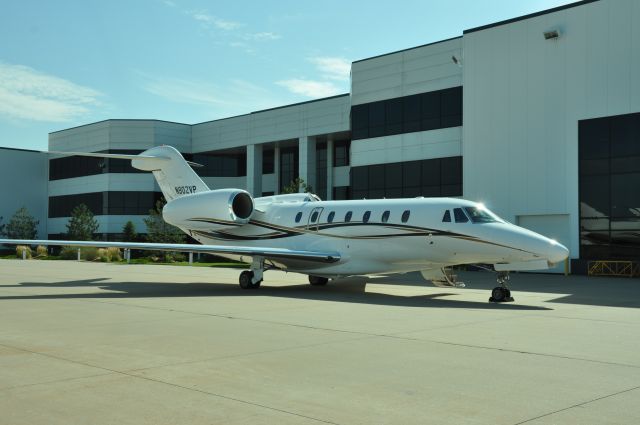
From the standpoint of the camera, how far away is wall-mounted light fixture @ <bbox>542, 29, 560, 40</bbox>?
1173 inches

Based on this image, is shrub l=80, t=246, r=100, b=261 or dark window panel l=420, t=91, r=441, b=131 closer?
dark window panel l=420, t=91, r=441, b=131

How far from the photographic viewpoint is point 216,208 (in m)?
21.8

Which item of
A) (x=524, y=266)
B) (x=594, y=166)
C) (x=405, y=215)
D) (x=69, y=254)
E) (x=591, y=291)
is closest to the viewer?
(x=524, y=266)

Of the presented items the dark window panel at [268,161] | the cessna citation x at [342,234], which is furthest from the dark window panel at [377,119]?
the dark window panel at [268,161]

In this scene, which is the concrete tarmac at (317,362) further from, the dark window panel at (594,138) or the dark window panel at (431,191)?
the dark window panel at (431,191)

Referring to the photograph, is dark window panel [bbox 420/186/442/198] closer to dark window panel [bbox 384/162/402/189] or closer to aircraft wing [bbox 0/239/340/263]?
dark window panel [bbox 384/162/402/189]

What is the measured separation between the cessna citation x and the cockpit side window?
0.03m

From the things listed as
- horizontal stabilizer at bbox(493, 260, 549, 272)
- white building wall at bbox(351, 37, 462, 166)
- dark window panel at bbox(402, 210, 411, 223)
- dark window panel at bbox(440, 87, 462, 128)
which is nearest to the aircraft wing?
dark window panel at bbox(402, 210, 411, 223)

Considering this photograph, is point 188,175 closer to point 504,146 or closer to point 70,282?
point 70,282

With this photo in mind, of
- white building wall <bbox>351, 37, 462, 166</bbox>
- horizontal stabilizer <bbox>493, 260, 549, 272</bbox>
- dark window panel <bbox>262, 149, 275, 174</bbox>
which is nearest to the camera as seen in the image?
horizontal stabilizer <bbox>493, 260, 549, 272</bbox>

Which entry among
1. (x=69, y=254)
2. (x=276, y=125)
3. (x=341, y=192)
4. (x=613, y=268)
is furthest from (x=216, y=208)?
(x=276, y=125)

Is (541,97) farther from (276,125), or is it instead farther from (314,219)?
(276,125)

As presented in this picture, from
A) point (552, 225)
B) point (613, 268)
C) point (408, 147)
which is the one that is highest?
point (408, 147)

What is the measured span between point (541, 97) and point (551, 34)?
2.89 metres
